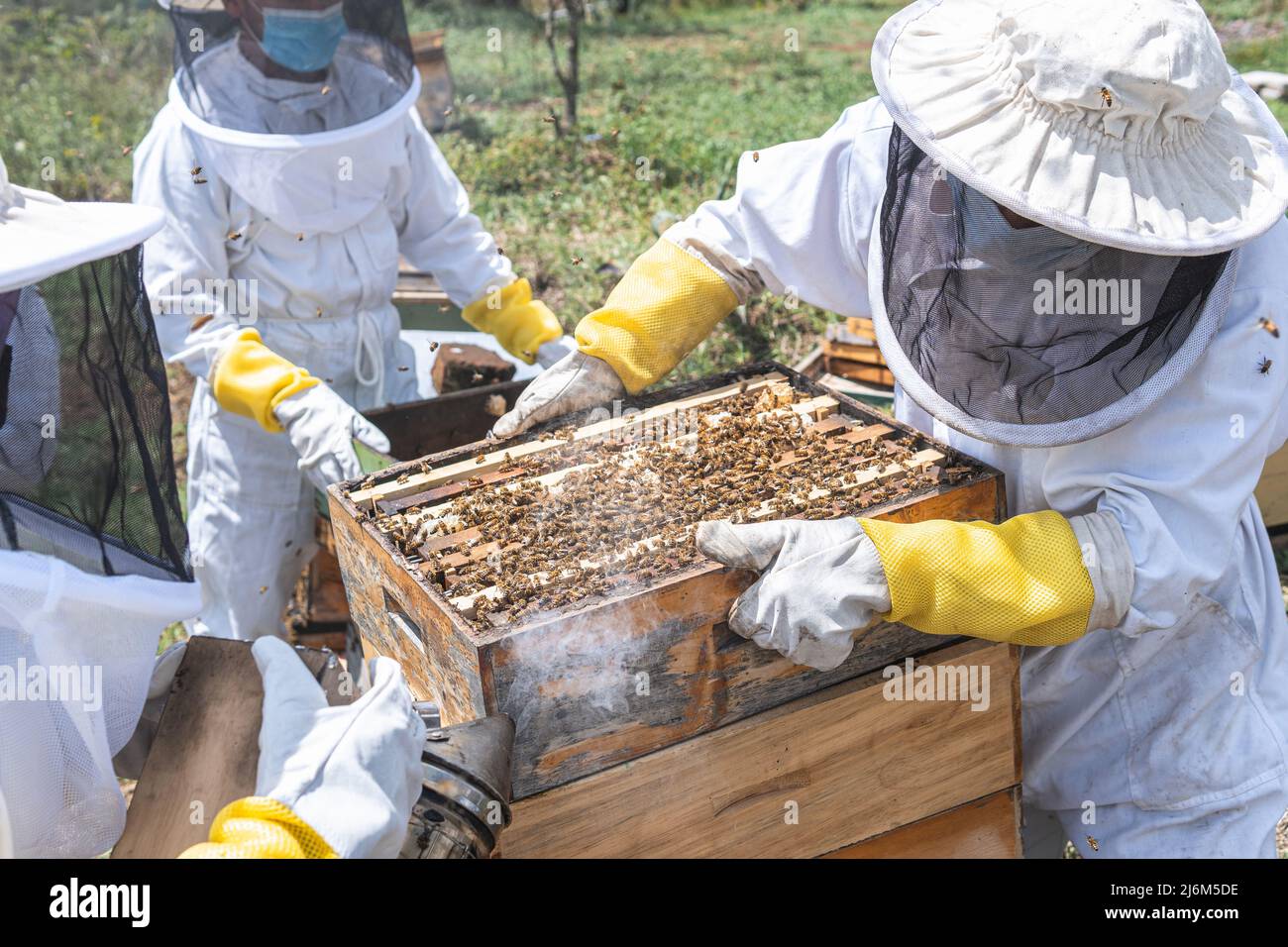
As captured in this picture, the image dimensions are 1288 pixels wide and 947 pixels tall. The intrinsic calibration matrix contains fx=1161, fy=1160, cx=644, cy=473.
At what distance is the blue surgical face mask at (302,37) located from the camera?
354cm

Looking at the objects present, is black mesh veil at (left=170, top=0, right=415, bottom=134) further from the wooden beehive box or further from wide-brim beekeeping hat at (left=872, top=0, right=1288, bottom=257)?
wide-brim beekeeping hat at (left=872, top=0, right=1288, bottom=257)

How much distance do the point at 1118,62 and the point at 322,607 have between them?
10.8ft

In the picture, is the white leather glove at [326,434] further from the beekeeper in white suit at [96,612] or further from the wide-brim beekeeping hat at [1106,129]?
the wide-brim beekeeping hat at [1106,129]

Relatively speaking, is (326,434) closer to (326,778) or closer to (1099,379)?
(326,778)

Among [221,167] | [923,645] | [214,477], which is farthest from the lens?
[214,477]

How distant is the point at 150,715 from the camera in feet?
7.47

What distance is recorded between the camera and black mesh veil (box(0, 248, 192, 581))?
1950mm

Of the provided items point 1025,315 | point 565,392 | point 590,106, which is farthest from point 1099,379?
point 590,106

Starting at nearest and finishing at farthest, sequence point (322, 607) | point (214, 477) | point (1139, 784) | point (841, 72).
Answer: point (1139, 784), point (214, 477), point (322, 607), point (841, 72)

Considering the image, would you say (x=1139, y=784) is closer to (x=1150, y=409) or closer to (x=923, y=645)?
(x=923, y=645)

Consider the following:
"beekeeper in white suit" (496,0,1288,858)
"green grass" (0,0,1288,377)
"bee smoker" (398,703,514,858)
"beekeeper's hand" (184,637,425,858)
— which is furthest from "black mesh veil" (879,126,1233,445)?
"green grass" (0,0,1288,377)

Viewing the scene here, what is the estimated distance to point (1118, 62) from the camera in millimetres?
1972

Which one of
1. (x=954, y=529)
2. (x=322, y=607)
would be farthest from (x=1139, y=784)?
(x=322, y=607)

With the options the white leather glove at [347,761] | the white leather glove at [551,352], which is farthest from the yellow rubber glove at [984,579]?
the white leather glove at [551,352]
